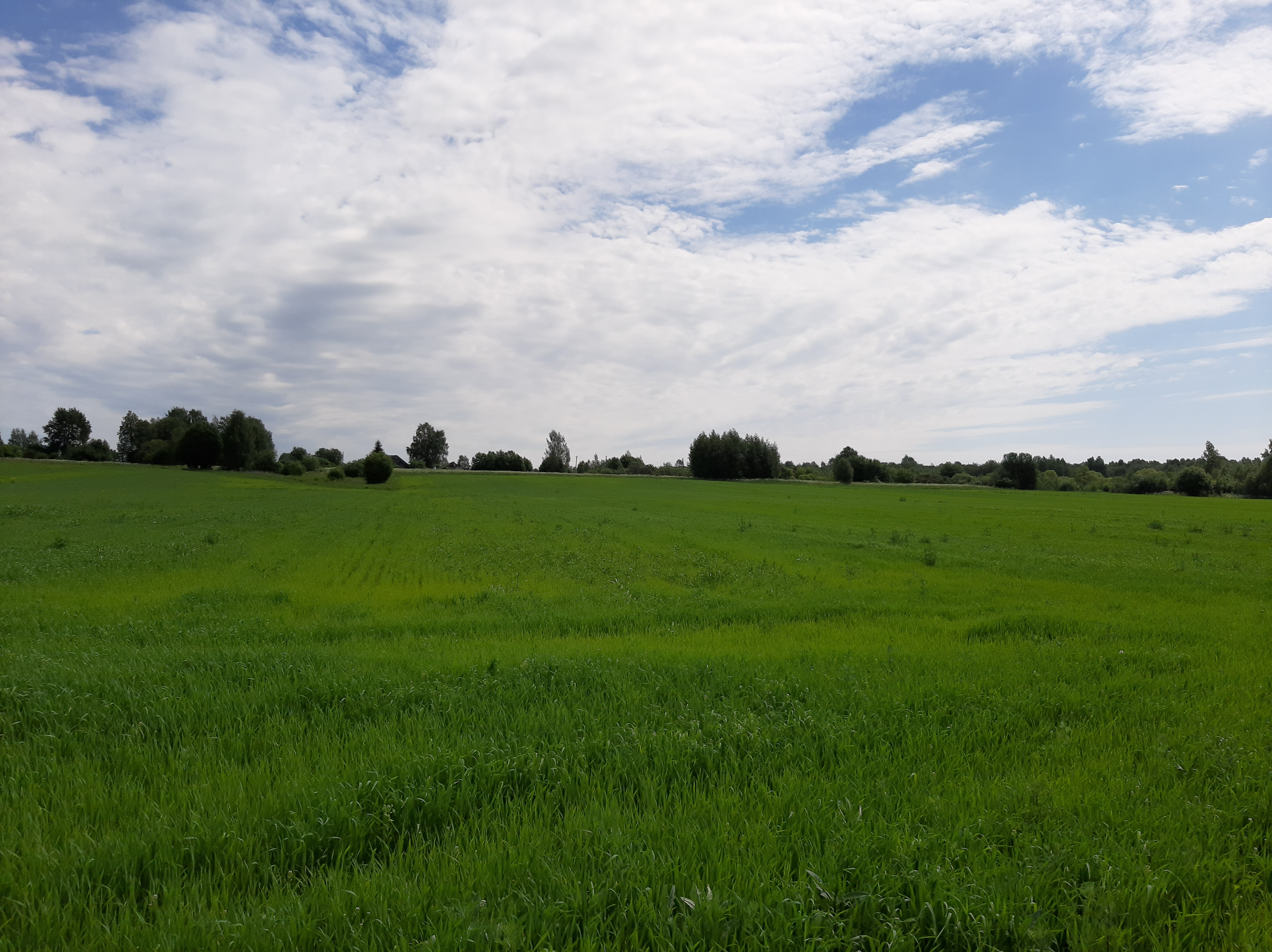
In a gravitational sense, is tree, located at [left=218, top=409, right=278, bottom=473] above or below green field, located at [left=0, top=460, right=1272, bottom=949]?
above

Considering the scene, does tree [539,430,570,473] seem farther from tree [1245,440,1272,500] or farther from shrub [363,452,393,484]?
tree [1245,440,1272,500]

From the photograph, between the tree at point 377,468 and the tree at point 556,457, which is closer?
the tree at point 377,468

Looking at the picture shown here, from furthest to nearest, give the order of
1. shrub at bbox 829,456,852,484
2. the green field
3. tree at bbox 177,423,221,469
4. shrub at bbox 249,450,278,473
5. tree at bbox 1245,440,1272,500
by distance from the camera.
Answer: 1. shrub at bbox 829,456,852,484
2. shrub at bbox 249,450,278,473
3. tree at bbox 177,423,221,469
4. tree at bbox 1245,440,1272,500
5. the green field

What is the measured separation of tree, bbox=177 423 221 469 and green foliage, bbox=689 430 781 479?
9526 cm

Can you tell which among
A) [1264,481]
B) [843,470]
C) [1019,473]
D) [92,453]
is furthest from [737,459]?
[92,453]

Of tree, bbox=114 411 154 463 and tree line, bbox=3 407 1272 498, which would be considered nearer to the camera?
tree line, bbox=3 407 1272 498

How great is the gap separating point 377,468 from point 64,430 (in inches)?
4440

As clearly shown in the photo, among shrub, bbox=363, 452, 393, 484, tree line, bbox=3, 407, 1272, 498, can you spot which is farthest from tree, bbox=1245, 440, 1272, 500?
shrub, bbox=363, 452, 393, 484

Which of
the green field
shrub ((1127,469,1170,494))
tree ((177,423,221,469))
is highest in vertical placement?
tree ((177,423,221,469))

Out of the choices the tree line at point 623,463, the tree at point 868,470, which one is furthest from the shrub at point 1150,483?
the tree at point 868,470

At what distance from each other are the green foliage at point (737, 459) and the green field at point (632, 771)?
131592 mm

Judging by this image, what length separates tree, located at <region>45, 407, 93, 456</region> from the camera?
511 ft

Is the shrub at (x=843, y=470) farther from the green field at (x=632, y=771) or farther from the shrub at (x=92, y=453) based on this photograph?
the shrub at (x=92, y=453)

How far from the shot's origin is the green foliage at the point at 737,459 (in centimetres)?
14612
